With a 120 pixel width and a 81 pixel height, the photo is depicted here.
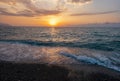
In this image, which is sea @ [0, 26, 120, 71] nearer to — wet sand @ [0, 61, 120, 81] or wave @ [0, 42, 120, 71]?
wave @ [0, 42, 120, 71]

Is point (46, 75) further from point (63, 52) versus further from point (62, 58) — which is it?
point (63, 52)

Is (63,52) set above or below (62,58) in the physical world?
below

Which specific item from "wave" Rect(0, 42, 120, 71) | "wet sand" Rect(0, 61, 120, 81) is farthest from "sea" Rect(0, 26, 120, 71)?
"wet sand" Rect(0, 61, 120, 81)

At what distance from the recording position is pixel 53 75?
859 centimetres

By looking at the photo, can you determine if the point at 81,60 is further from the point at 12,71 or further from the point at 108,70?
the point at 12,71

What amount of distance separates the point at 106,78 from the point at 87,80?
1245 millimetres

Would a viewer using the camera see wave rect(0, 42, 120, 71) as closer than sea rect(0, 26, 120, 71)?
Yes

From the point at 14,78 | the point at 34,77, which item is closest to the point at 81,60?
the point at 34,77

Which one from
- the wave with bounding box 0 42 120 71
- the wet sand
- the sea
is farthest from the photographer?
the sea

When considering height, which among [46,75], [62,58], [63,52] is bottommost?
[63,52]

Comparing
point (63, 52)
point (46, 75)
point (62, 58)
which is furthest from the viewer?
point (63, 52)

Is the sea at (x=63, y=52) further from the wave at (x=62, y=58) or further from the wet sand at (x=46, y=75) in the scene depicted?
the wet sand at (x=46, y=75)

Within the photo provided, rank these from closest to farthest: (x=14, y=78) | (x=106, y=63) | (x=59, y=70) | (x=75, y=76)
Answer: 1. (x=14, y=78)
2. (x=75, y=76)
3. (x=59, y=70)
4. (x=106, y=63)

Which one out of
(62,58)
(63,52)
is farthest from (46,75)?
(63,52)
